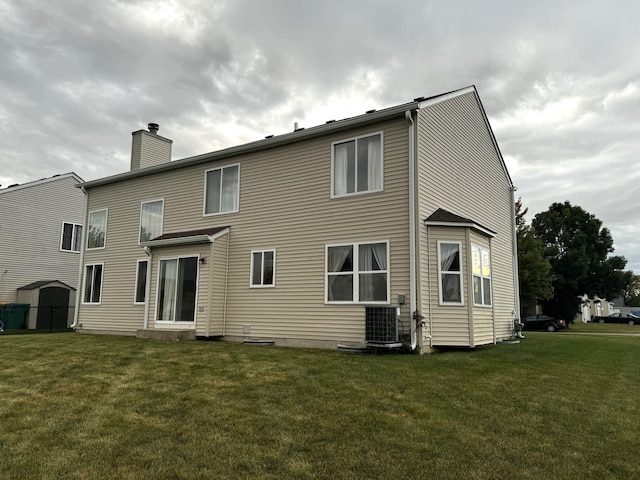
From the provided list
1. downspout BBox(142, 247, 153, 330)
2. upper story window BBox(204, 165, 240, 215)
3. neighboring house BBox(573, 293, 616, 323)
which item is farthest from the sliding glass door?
neighboring house BBox(573, 293, 616, 323)

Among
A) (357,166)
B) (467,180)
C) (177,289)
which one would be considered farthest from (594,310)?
(177,289)

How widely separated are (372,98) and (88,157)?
1701cm

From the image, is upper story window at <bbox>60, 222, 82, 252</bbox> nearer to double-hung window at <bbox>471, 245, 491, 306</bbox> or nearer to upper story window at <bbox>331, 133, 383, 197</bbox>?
upper story window at <bbox>331, 133, 383, 197</bbox>

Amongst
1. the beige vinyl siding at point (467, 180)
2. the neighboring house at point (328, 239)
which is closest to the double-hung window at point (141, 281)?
the neighboring house at point (328, 239)

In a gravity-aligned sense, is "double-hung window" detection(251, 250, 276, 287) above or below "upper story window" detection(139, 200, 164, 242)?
below

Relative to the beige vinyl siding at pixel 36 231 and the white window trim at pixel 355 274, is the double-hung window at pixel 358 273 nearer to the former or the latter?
the white window trim at pixel 355 274

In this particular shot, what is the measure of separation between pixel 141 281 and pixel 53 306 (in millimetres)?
9005

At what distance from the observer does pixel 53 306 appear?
2109cm

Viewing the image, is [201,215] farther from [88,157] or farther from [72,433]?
[88,157]

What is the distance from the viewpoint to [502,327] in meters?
14.5

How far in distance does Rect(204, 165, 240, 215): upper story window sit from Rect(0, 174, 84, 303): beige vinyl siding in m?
13.0

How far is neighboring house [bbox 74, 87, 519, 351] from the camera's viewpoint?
10398 millimetres

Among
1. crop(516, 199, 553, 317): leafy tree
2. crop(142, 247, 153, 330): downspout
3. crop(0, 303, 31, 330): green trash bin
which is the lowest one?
crop(0, 303, 31, 330): green trash bin

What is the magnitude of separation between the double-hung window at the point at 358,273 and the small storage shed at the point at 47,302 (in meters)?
15.4
